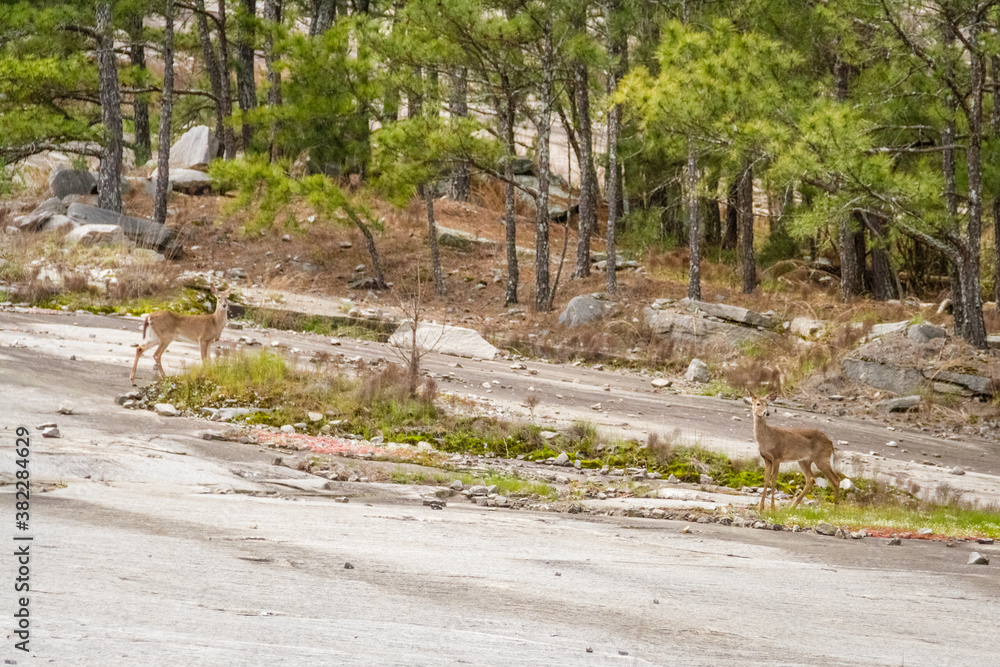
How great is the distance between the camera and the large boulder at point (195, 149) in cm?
3825

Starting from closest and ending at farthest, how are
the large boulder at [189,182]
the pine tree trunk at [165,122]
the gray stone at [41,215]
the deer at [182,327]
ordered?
the deer at [182,327], the gray stone at [41,215], the pine tree trunk at [165,122], the large boulder at [189,182]

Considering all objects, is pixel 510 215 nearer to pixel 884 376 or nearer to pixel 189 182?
pixel 884 376

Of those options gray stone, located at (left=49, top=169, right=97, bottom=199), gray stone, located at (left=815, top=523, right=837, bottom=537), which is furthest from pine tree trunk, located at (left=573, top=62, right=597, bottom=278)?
gray stone, located at (left=815, top=523, right=837, bottom=537)

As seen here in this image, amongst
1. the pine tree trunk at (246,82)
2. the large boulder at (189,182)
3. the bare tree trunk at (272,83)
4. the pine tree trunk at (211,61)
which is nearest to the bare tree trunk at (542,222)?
the bare tree trunk at (272,83)

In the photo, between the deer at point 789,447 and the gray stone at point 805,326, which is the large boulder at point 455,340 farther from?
the deer at point 789,447

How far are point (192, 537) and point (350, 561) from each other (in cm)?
115

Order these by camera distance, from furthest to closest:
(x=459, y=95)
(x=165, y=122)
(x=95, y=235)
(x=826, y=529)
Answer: (x=165, y=122) → (x=459, y=95) → (x=95, y=235) → (x=826, y=529)

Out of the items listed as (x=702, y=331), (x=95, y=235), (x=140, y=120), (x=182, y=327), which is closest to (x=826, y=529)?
(x=182, y=327)

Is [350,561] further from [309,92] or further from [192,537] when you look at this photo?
[309,92]

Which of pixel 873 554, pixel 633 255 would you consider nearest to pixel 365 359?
pixel 873 554

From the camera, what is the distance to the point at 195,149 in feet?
127

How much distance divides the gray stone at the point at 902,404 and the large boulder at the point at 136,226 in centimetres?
1850

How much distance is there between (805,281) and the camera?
3056cm

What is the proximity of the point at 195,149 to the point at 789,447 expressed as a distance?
31.7 metres
